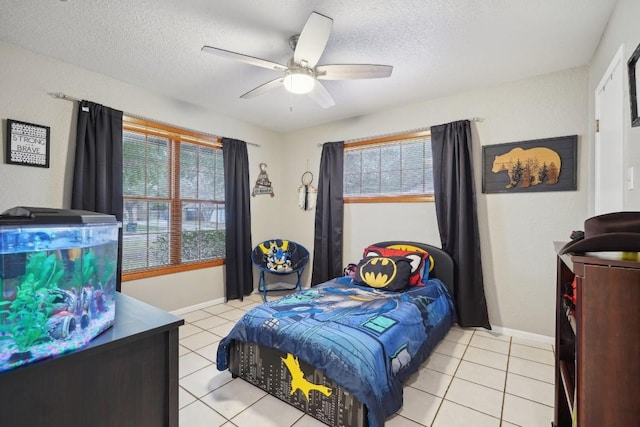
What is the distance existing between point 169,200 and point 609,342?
3773mm

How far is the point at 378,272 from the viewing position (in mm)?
3014

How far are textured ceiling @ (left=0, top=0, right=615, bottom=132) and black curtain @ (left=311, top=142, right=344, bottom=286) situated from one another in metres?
1.20

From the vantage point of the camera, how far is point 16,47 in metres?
2.40

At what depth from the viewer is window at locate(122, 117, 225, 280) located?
3.19m

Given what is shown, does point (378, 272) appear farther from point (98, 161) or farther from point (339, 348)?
point (98, 161)

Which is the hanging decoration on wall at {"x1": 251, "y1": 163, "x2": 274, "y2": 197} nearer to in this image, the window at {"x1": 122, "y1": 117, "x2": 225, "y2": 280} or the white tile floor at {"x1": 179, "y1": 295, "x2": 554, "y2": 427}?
the window at {"x1": 122, "y1": 117, "x2": 225, "y2": 280}

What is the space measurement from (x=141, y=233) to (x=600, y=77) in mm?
4418

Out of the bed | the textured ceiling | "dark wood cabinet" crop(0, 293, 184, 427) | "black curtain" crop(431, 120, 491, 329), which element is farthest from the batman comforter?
the textured ceiling

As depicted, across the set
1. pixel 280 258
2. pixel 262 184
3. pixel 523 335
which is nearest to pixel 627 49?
pixel 523 335

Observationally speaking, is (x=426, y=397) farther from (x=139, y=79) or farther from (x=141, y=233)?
(x=139, y=79)

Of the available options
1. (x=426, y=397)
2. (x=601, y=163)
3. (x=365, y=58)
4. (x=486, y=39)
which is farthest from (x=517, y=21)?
(x=426, y=397)

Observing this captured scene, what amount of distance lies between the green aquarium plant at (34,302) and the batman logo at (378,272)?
2572 millimetres

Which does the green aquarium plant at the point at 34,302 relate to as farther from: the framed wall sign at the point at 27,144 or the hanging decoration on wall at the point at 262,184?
the hanging decoration on wall at the point at 262,184

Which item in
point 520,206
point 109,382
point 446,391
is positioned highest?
point 520,206
